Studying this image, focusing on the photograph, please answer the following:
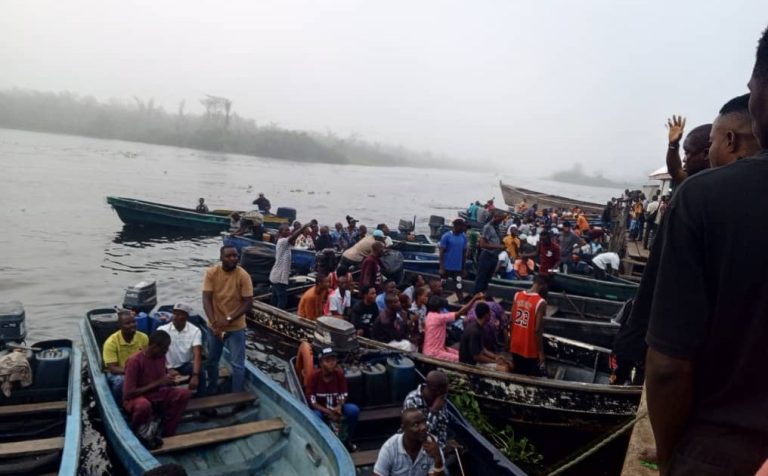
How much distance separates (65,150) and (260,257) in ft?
217

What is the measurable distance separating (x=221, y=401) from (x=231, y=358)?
2.04 feet

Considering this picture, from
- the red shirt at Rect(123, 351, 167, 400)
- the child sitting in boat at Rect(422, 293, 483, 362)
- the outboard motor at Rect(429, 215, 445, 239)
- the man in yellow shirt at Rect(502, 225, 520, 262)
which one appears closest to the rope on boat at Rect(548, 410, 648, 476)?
the child sitting in boat at Rect(422, 293, 483, 362)

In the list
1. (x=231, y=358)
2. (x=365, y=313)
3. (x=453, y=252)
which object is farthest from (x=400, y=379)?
(x=453, y=252)

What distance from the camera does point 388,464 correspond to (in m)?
4.79

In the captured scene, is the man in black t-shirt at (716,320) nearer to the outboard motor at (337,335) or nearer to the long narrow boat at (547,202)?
the outboard motor at (337,335)

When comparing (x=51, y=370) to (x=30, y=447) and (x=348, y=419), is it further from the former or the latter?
(x=348, y=419)

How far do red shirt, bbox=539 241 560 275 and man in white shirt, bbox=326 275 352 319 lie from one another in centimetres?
503

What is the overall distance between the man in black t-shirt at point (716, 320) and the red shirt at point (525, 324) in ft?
20.1

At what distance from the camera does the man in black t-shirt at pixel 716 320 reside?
135cm

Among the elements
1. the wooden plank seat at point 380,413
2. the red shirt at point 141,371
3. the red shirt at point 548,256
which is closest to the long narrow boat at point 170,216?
the red shirt at point 548,256

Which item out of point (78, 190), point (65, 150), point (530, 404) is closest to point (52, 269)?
point (530, 404)

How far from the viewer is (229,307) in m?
7.34

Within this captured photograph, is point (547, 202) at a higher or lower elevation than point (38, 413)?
higher

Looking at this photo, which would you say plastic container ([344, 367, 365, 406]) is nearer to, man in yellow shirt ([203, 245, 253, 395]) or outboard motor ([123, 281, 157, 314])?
man in yellow shirt ([203, 245, 253, 395])
